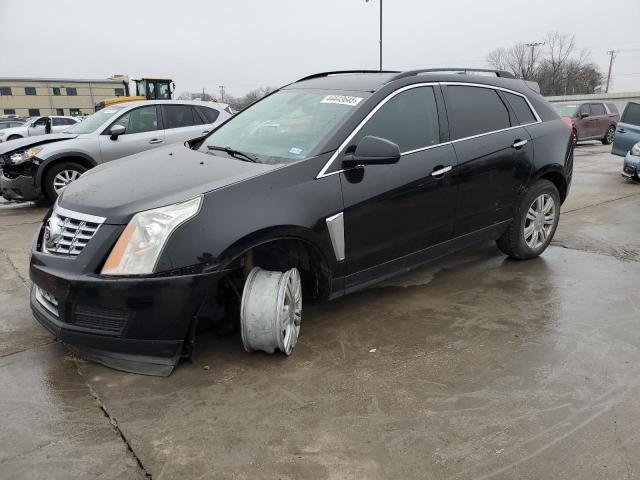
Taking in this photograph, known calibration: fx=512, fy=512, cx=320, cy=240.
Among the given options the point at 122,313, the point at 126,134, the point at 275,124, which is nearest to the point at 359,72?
the point at 275,124

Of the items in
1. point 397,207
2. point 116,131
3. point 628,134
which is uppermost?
point 116,131

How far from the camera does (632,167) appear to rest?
30.8ft

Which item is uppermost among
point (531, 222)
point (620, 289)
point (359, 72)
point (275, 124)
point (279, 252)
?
point (359, 72)

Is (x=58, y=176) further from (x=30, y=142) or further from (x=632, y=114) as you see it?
(x=632, y=114)

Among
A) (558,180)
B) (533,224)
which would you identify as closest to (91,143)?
(533,224)

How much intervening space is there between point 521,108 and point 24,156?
7.07 m

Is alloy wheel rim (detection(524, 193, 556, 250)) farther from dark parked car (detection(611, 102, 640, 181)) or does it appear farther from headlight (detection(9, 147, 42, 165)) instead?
headlight (detection(9, 147, 42, 165))

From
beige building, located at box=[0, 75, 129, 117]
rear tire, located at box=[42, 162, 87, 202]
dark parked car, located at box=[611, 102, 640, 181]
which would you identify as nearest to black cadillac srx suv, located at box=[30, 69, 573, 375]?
rear tire, located at box=[42, 162, 87, 202]

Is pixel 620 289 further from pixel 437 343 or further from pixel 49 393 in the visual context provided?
pixel 49 393

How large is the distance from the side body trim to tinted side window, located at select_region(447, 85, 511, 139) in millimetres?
1381

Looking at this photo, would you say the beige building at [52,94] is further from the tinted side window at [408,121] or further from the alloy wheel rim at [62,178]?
the tinted side window at [408,121]

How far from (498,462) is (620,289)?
2681 mm

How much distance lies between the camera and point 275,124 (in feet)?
12.5

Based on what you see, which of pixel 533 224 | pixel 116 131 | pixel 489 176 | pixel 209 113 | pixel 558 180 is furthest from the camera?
pixel 209 113
